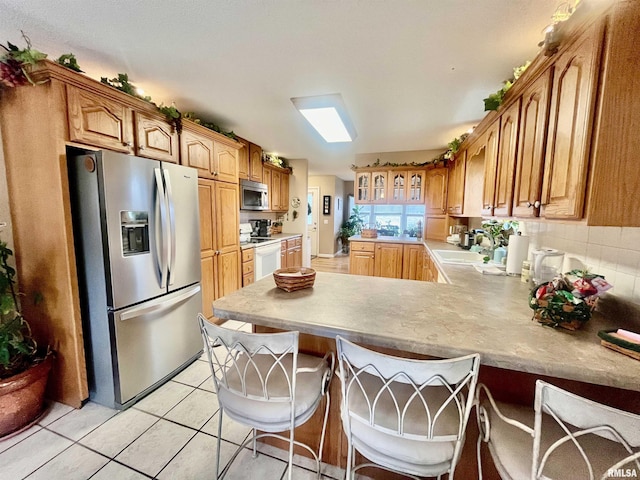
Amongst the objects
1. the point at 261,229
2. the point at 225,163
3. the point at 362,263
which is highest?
the point at 225,163

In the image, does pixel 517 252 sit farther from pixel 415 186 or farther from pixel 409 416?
pixel 415 186

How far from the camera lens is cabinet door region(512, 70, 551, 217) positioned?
1315mm

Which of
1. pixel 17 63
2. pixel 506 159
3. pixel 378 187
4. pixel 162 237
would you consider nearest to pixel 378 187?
pixel 378 187

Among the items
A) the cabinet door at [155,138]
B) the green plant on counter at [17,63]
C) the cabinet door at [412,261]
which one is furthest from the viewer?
the cabinet door at [412,261]

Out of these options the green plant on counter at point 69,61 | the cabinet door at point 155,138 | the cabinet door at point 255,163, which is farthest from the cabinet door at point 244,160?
the green plant on counter at point 69,61

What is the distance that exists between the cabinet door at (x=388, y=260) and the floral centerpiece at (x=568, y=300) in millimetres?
3094

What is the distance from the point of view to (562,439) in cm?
68

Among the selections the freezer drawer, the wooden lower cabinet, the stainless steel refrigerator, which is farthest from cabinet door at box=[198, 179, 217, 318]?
the stainless steel refrigerator

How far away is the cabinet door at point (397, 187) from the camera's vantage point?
4.50 metres

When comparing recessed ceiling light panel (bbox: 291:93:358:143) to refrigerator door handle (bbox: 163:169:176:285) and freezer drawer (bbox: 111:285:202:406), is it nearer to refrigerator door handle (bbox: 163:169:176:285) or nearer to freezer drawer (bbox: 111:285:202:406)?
refrigerator door handle (bbox: 163:169:176:285)

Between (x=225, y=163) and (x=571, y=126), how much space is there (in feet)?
9.95

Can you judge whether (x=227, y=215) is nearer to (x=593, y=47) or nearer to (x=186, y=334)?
(x=186, y=334)

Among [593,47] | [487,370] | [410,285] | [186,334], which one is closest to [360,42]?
[593,47]

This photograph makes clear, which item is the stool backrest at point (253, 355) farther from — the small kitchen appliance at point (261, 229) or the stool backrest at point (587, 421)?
the small kitchen appliance at point (261, 229)
